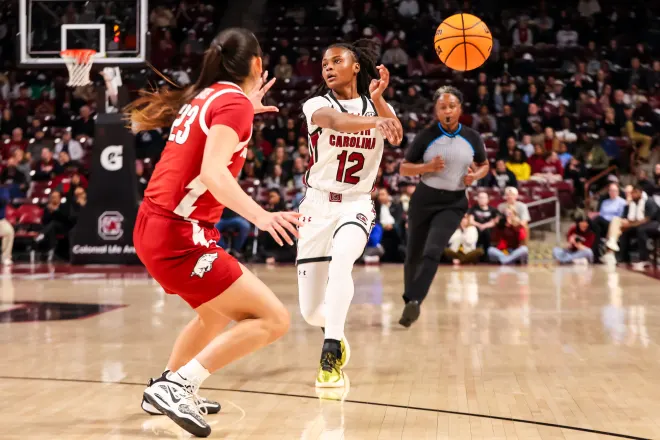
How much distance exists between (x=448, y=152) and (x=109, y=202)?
29.3 ft

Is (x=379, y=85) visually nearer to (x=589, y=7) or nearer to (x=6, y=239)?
(x=6, y=239)

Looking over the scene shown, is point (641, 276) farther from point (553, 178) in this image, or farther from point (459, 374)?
point (459, 374)

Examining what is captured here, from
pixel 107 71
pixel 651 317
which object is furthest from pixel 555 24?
pixel 651 317

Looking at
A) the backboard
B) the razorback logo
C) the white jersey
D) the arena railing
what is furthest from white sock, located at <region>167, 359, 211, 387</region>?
the arena railing

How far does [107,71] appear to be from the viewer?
15391 mm

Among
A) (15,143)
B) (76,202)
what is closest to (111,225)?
(76,202)

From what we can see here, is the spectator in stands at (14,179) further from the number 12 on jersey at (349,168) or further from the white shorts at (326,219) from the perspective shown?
the number 12 on jersey at (349,168)

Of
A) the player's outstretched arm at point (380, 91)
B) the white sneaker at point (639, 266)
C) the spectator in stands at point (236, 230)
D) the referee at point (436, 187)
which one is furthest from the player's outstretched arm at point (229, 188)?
the spectator in stands at point (236, 230)

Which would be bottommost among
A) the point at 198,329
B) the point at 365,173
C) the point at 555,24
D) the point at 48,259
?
the point at 48,259

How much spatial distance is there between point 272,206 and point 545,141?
19.0 ft

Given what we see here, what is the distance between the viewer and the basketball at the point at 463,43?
870 centimetres

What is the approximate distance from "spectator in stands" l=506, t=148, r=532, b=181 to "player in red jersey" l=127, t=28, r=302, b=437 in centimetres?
1414

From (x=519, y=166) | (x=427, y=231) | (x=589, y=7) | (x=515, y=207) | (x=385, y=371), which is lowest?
(x=515, y=207)

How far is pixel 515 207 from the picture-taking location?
16375 mm
